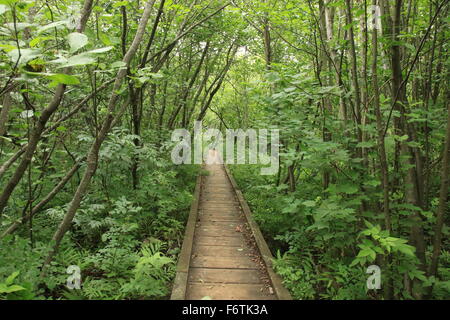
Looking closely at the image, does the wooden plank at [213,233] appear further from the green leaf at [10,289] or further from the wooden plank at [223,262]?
the green leaf at [10,289]

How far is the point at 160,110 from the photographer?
9.16 metres

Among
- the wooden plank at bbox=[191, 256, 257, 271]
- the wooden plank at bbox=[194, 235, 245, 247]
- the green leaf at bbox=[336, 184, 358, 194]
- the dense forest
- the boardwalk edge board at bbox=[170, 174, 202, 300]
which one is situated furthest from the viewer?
the wooden plank at bbox=[194, 235, 245, 247]

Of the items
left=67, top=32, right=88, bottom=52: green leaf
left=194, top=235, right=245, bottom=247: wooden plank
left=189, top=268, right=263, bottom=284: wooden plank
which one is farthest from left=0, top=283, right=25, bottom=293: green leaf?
left=194, top=235, right=245, bottom=247: wooden plank

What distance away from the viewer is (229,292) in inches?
146

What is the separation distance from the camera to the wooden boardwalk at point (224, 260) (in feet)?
12.2

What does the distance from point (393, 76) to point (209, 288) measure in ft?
11.4

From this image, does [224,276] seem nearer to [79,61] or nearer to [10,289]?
[10,289]

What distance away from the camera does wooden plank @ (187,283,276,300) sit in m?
3.62

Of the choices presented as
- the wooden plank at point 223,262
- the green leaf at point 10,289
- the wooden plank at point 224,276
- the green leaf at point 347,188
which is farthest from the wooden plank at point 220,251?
the green leaf at point 10,289

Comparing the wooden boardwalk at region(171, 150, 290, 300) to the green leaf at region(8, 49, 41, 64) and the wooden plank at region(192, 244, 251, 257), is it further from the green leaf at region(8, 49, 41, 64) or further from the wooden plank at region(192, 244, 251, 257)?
the green leaf at region(8, 49, 41, 64)

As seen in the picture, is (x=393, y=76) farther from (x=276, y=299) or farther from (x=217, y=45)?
(x=217, y=45)

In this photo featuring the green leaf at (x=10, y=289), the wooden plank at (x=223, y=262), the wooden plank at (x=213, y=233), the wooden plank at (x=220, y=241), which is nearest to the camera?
the green leaf at (x=10, y=289)
